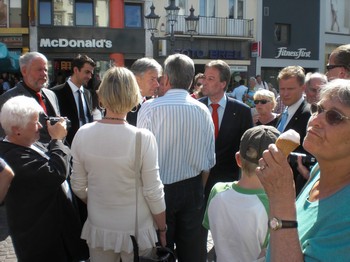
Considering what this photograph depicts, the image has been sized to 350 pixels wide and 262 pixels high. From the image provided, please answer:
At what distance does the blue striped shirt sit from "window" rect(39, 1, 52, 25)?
19157mm

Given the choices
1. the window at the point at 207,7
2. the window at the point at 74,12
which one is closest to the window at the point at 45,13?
the window at the point at 74,12

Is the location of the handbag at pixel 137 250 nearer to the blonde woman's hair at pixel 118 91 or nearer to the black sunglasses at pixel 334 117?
the blonde woman's hair at pixel 118 91

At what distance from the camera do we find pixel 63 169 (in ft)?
8.87

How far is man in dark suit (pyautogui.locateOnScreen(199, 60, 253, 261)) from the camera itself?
13.1ft

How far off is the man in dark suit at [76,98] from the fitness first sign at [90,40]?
53.2 feet

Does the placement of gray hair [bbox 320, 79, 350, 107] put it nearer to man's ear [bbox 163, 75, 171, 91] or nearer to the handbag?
the handbag

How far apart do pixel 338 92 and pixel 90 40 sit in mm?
20508

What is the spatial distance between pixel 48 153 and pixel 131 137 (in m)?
0.67

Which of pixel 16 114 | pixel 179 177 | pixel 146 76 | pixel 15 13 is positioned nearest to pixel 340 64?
pixel 179 177

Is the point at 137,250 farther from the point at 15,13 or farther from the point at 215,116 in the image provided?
the point at 15,13

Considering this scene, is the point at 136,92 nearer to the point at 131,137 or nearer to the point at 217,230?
the point at 131,137

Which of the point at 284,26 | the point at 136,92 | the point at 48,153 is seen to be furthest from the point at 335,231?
the point at 284,26

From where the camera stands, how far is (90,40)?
2095 centimetres

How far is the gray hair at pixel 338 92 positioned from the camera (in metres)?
1.58
